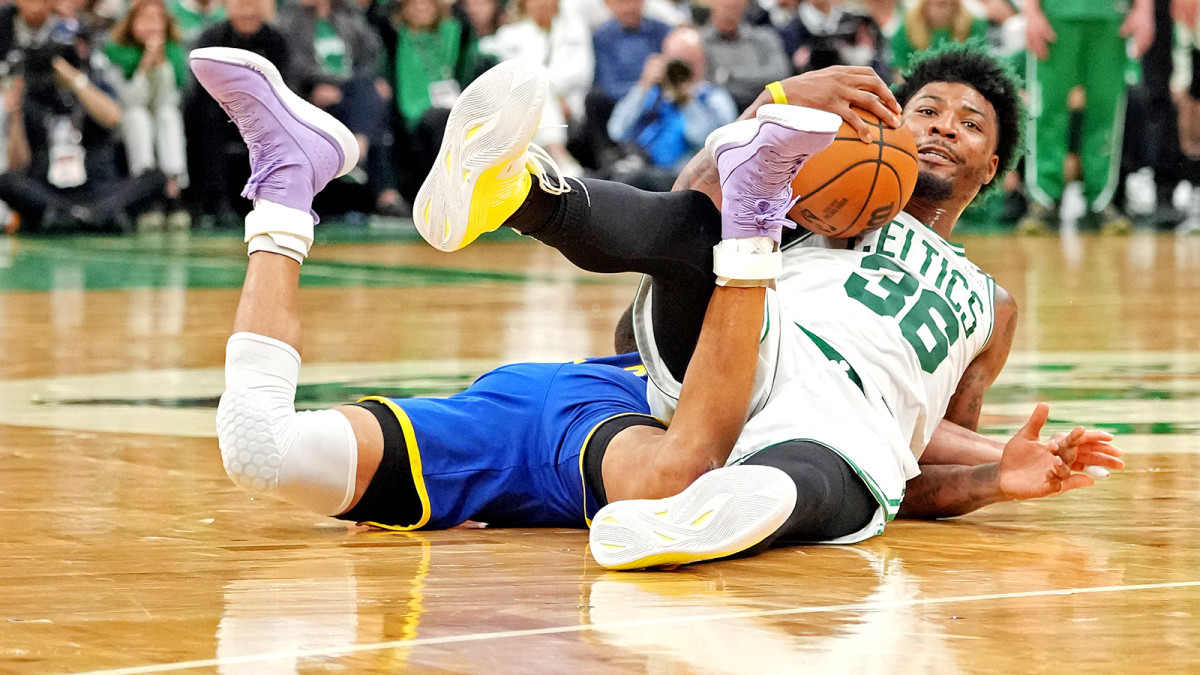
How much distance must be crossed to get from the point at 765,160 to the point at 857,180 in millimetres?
415

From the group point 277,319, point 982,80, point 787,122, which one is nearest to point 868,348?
point 787,122

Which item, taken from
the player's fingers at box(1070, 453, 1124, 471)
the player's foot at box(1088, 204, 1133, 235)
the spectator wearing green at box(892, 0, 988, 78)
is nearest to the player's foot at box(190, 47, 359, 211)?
the player's fingers at box(1070, 453, 1124, 471)

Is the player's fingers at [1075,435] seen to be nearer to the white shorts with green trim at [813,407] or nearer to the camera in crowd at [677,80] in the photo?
the white shorts with green trim at [813,407]

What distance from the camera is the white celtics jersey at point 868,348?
3271mm

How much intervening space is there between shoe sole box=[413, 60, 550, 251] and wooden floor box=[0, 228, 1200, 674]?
601 millimetres

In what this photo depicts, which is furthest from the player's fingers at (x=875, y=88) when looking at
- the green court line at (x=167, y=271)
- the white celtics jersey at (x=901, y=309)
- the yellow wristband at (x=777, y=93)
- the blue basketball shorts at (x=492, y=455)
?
the green court line at (x=167, y=271)

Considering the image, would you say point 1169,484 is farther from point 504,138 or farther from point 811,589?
point 504,138

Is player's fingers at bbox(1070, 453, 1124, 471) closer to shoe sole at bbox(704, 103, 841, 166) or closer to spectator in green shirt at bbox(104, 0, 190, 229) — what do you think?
shoe sole at bbox(704, 103, 841, 166)

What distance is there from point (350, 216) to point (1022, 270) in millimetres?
6371

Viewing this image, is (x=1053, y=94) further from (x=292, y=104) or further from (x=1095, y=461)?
(x=292, y=104)

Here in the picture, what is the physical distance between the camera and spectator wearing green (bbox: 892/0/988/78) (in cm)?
1431

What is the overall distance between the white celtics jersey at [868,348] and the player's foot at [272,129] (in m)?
0.66

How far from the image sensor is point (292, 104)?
11.2 ft

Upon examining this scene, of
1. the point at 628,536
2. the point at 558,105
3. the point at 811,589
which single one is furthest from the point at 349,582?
the point at 558,105
